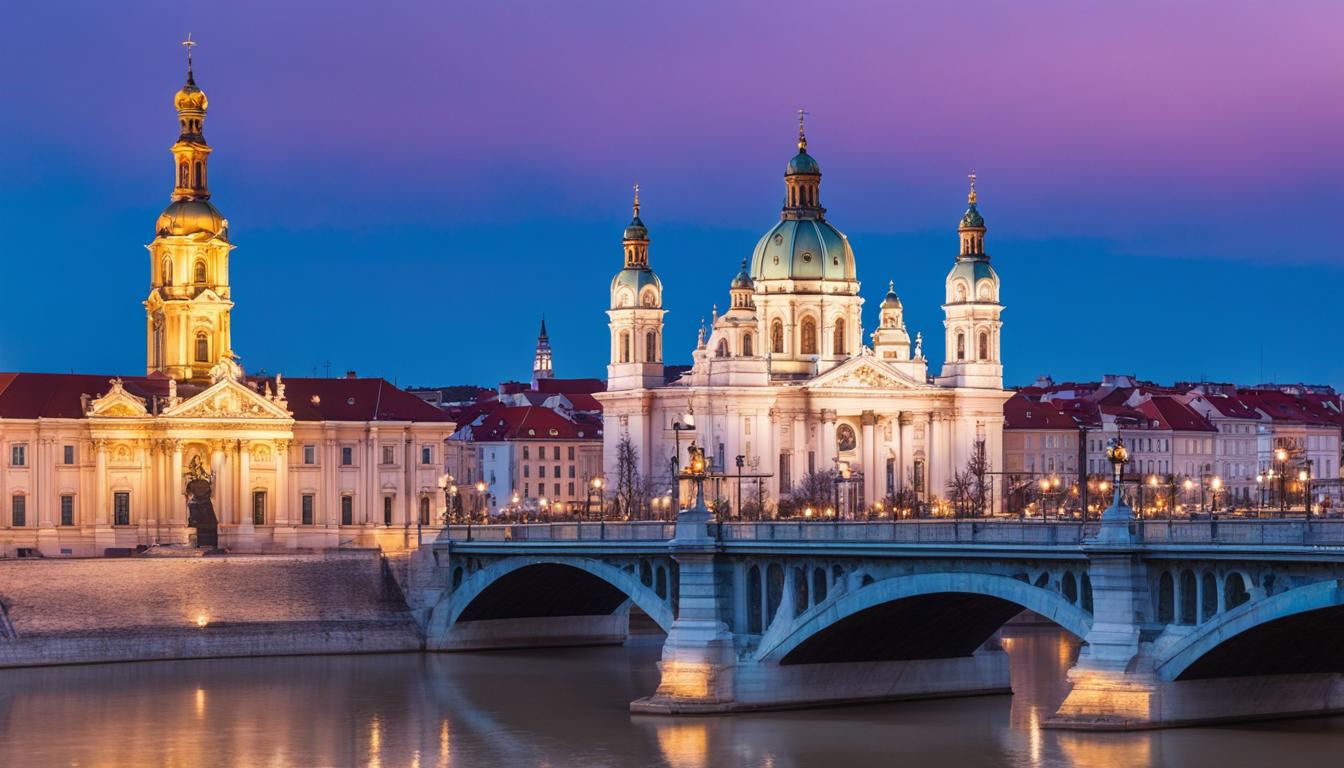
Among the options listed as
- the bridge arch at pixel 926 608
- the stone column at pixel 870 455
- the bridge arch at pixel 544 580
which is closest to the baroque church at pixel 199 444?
the bridge arch at pixel 544 580

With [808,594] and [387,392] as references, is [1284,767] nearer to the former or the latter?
[808,594]

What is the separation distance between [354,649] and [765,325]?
73.8 m

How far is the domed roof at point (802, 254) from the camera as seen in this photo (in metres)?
164

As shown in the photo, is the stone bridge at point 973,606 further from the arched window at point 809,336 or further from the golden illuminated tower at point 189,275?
the arched window at point 809,336

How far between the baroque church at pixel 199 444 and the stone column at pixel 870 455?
39.9 metres

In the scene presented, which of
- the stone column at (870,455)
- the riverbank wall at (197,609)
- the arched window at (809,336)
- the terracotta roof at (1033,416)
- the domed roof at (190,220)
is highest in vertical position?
the domed roof at (190,220)

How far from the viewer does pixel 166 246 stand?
416 feet

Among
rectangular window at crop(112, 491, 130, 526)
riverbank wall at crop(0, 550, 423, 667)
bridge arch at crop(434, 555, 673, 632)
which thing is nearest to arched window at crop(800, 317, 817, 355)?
rectangular window at crop(112, 491, 130, 526)

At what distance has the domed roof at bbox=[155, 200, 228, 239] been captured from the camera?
12625 centimetres

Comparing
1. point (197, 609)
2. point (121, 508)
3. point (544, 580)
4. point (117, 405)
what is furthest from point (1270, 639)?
point (121, 508)

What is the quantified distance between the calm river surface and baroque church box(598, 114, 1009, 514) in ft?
236

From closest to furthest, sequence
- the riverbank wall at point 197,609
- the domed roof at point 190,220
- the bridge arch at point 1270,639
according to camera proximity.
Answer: the bridge arch at point 1270,639, the riverbank wall at point 197,609, the domed roof at point 190,220

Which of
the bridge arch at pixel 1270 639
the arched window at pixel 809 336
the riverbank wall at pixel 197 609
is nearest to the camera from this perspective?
the bridge arch at pixel 1270 639

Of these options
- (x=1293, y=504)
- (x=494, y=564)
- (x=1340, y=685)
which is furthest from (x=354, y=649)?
(x=1293, y=504)
